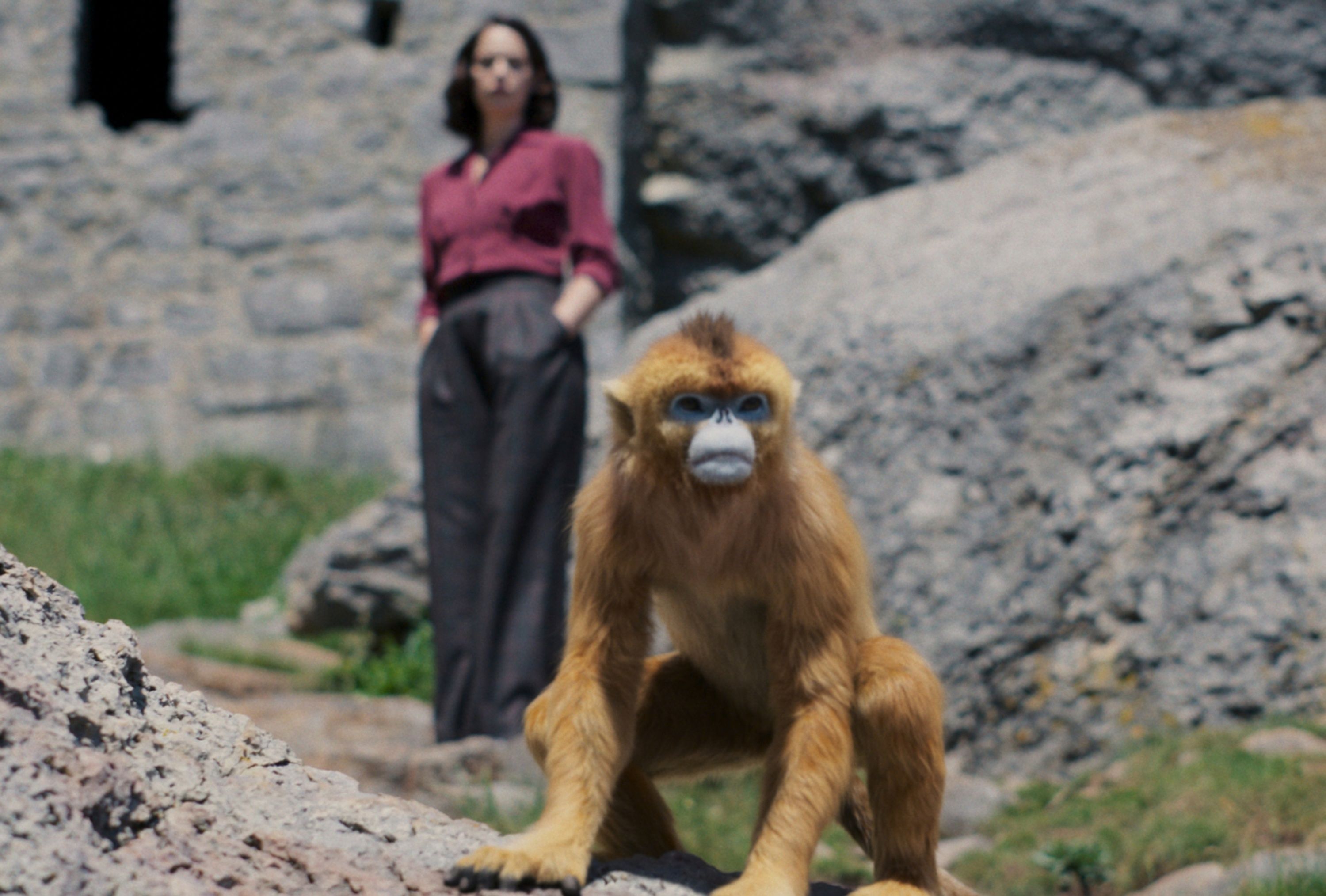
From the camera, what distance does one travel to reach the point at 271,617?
6125 mm

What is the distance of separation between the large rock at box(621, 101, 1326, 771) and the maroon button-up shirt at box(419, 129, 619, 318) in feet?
2.92

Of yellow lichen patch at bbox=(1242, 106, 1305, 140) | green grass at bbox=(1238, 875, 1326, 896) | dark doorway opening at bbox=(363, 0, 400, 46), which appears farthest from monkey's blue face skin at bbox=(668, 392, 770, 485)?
dark doorway opening at bbox=(363, 0, 400, 46)

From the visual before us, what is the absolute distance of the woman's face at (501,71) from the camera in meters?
4.46

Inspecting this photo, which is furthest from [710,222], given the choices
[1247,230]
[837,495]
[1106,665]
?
[837,495]

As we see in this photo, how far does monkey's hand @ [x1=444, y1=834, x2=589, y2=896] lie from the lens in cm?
200

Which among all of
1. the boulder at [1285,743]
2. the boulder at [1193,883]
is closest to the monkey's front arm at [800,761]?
the boulder at [1193,883]

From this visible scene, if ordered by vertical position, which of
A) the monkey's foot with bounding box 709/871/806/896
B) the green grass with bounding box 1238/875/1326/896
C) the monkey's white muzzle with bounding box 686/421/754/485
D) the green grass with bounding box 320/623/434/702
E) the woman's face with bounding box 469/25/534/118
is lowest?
the green grass with bounding box 320/623/434/702

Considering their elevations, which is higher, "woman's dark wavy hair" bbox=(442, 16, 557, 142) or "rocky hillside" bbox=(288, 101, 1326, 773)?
"woman's dark wavy hair" bbox=(442, 16, 557, 142)

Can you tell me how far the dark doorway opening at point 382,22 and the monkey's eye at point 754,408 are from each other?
6.55 metres

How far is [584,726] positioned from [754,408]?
604 mm

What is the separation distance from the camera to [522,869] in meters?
2.04

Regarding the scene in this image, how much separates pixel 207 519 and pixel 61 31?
3.48 m

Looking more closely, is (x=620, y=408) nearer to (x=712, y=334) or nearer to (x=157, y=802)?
(x=712, y=334)

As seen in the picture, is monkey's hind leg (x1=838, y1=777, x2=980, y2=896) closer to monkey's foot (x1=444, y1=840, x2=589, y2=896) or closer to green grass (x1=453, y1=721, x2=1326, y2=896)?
green grass (x1=453, y1=721, x2=1326, y2=896)
